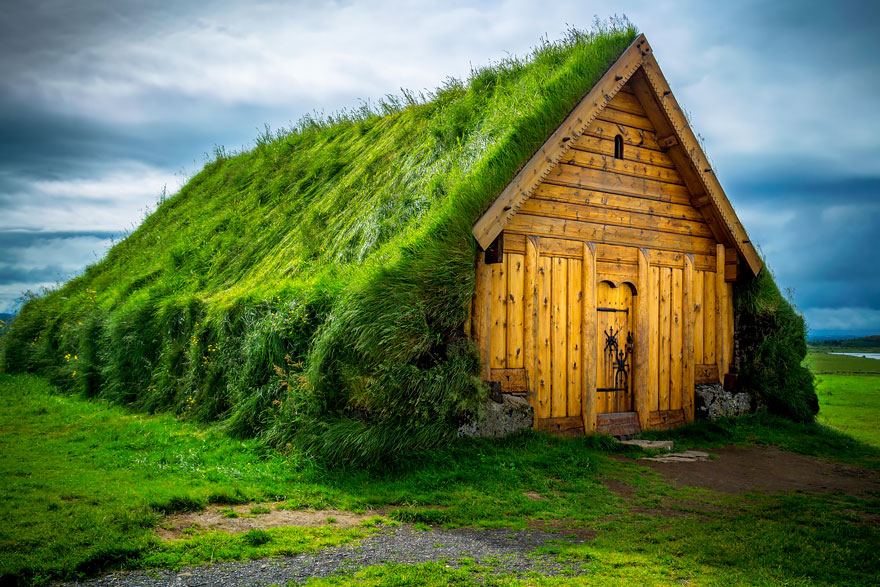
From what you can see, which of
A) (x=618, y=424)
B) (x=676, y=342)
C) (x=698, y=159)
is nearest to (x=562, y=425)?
(x=618, y=424)

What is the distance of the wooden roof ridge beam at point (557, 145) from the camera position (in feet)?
29.2

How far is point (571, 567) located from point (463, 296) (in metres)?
4.29

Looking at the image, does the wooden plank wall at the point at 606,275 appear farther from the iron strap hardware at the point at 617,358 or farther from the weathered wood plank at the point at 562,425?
the iron strap hardware at the point at 617,358

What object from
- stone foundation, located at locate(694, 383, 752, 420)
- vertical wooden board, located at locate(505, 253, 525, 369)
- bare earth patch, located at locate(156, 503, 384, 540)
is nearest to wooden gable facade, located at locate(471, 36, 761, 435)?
vertical wooden board, located at locate(505, 253, 525, 369)

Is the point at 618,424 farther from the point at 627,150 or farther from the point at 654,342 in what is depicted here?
the point at 627,150

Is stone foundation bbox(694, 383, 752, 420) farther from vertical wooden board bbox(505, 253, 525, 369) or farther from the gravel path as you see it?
the gravel path

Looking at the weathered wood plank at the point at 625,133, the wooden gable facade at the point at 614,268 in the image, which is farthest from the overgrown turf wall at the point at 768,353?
the weathered wood plank at the point at 625,133

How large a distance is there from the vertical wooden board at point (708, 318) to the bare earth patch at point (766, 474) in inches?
91.1

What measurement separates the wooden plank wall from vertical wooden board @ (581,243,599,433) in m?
0.03

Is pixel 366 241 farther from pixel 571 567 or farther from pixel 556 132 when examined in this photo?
pixel 571 567

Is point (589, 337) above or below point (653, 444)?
above

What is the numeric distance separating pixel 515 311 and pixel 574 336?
54.4 inches

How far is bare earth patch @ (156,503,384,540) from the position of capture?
5750mm

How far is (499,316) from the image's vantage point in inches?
368
